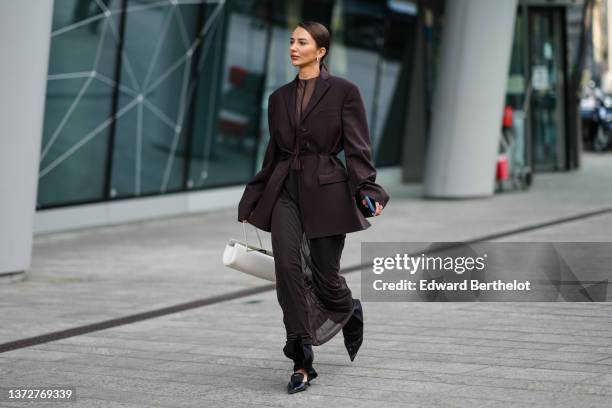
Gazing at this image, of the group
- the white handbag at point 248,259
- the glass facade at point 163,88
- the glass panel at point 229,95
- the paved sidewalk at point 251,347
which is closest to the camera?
the paved sidewalk at point 251,347

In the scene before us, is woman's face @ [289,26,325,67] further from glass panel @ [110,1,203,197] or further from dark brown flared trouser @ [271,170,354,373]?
glass panel @ [110,1,203,197]

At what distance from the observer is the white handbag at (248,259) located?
6453 millimetres

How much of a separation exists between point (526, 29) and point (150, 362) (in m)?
19.6

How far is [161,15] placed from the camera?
17.1 meters

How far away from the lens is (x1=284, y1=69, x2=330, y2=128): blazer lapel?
21.0 feet

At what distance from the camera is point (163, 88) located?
17547 mm

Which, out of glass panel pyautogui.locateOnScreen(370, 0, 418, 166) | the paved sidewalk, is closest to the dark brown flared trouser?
the paved sidewalk

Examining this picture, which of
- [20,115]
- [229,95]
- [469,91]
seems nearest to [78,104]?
[229,95]

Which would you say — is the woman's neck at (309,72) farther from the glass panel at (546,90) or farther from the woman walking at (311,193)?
the glass panel at (546,90)

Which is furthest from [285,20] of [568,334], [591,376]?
[591,376]

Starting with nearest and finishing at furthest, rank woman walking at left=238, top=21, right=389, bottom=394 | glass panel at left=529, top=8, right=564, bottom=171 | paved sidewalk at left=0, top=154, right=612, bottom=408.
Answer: paved sidewalk at left=0, top=154, right=612, bottom=408, woman walking at left=238, top=21, right=389, bottom=394, glass panel at left=529, top=8, right=564, bottom=171

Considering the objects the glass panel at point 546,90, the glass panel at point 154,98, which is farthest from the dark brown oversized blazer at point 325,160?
the glass panel at point 546,90

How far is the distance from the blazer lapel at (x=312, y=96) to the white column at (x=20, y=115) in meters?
4.82

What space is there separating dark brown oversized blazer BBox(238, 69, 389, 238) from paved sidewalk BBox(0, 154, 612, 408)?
2.81 feet
